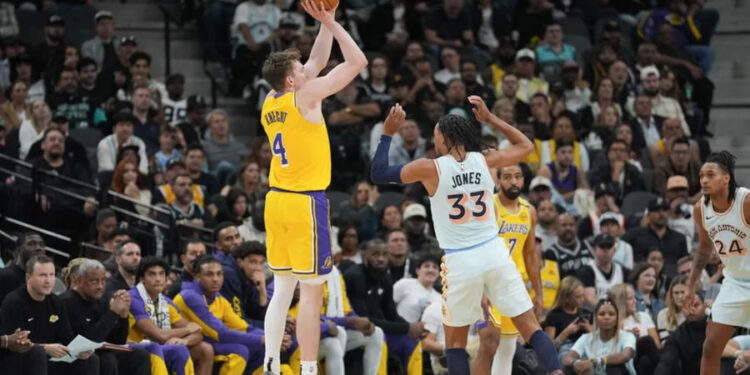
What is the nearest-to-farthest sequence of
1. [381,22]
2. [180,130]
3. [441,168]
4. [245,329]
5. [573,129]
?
1. [441,168]
2. [245,329]
3. [180,130]
4. [573,129]
5. [381,22]

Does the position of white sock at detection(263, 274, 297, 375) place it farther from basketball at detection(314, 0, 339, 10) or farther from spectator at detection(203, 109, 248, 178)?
spectator at detection(203, 109, 248, 178)

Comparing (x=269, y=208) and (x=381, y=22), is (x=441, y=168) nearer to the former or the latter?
(x=269, y=208)

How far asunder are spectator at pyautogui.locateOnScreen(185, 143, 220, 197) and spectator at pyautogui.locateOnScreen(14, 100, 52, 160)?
5.72ft

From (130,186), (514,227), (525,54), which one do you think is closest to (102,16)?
(130,186)

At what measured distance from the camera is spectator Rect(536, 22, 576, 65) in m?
21.3

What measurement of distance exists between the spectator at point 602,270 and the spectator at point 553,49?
533 centimetres

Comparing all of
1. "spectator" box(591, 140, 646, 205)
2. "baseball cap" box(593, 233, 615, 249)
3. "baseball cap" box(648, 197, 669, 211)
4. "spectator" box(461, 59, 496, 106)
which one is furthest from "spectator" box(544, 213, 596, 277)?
"spectator" box(461, 59, 496, 106)

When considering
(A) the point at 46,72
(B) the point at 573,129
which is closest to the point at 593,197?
(B) the point at 573,129

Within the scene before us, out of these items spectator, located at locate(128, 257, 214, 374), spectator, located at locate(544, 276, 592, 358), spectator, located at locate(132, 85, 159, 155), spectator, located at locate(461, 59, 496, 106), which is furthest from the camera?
spectator, located at locate(461, 59, 496, 106)

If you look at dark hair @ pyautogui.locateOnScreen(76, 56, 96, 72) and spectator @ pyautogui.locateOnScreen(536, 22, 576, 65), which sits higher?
spectator @ pyautogui.locateOnScreen(536, 22, 576, 65)

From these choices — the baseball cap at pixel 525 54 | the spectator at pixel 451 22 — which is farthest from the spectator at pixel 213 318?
the spectator at pixel 451 22

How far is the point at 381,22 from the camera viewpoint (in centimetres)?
2116

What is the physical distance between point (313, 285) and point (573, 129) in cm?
919

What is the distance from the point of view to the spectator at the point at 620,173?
18.6 meters
